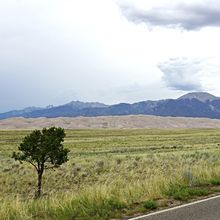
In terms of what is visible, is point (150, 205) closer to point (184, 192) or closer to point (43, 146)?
point (184, 192)

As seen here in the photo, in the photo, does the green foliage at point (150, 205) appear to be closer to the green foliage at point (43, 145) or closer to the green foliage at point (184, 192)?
the green foliage at point (184, 192)

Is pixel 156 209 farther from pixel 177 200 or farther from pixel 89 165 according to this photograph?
pixel 89 165

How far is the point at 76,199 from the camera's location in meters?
11.1

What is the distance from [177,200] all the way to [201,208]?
139cm

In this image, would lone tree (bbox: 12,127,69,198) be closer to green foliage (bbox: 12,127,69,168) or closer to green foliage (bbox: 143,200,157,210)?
green foliage (bbox: 12,127,69,168)

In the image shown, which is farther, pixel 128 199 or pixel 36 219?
pixel 128 199

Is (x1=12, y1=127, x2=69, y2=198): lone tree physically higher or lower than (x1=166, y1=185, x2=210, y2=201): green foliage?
higher

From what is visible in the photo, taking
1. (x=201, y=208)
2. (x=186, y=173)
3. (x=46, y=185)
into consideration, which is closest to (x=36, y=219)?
(x=201, y=208)

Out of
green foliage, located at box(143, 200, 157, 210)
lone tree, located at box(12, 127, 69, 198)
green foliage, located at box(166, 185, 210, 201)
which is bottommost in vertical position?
green foliage, located at box(143, 200, 157, 210)

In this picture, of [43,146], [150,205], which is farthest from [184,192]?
[43,146]

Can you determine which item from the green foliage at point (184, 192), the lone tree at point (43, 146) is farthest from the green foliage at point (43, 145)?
the green foliage at point (184, 192)

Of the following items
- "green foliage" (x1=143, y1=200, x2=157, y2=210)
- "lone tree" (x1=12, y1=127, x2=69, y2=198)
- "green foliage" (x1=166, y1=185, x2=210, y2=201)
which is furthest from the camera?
"lone tree" (x1=12, y1=127, x2=69, y2=198)

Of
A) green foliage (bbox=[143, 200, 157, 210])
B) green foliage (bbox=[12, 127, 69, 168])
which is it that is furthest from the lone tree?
green foliage (bbox=[143, 200, 157, 210])

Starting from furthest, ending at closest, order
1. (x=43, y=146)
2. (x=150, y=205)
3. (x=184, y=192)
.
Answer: (x=43, y=146) < (x=184, y=192) < (x=150, y=205)
